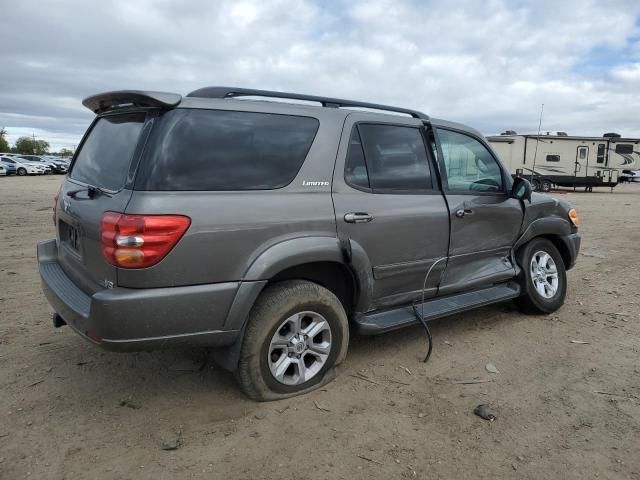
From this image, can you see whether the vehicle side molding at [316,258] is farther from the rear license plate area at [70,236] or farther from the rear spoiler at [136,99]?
the rear license plate area at [70,236]

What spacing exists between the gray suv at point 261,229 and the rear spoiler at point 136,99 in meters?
0.02

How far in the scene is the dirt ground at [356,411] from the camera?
2600mm

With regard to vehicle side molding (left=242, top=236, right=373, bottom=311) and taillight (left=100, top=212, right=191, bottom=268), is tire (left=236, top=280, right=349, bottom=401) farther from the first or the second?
taillight (left=100, top=212, right=191, bottom=268)

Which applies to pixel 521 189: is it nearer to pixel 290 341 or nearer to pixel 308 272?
pixel 308 272

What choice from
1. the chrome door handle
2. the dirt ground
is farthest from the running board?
the chrome door handle

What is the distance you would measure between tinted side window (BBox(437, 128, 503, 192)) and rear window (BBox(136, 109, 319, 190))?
140cm

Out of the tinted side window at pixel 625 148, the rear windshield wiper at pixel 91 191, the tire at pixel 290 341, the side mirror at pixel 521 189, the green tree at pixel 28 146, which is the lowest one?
the tire at pixel 290 341

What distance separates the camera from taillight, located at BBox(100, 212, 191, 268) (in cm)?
261

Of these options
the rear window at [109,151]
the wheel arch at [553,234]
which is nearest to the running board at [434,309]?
the wheel arch at [553,234]

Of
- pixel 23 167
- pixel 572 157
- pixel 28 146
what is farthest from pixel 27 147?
pixel 572 157

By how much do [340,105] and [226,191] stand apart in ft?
4.03

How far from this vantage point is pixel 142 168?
2727 millimetres

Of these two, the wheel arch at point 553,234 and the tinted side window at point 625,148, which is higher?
the tinted side window at point 625,148

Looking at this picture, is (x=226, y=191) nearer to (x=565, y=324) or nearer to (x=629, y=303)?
(x=565, y=324)
